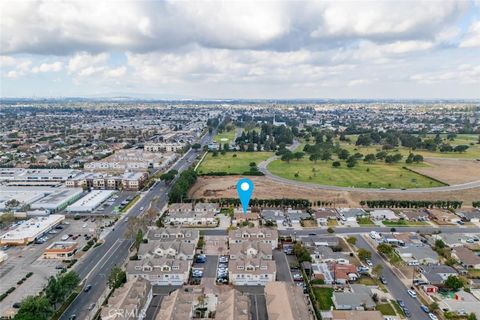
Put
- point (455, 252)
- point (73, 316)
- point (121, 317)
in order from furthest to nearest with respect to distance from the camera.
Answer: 1. point (455, 252)
2. point (73, 316)
3. point (121, 317)

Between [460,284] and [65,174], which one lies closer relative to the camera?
[460,284]

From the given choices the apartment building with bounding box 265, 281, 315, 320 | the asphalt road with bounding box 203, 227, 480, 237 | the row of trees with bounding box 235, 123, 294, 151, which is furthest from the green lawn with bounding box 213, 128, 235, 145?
the apartment building with bounding box 265, 281, 315, 320

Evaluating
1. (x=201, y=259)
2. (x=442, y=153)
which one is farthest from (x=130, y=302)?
(x=442, y=153)

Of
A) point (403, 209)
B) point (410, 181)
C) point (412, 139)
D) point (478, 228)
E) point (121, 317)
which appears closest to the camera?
point (121, 317)

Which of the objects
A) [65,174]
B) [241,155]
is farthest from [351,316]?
[241,155]

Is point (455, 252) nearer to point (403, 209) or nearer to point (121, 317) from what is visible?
point (403, 209)

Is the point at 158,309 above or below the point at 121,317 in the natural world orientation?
below

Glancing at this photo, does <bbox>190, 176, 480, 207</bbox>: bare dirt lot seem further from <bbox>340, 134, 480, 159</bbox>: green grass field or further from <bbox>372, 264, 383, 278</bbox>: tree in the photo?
<bbox>340, 134, 480, 159</bbox>: green grass field

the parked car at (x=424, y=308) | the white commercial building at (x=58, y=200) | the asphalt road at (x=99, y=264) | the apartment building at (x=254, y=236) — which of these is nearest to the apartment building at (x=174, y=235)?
the asphalt road at (x=99, y=264)
